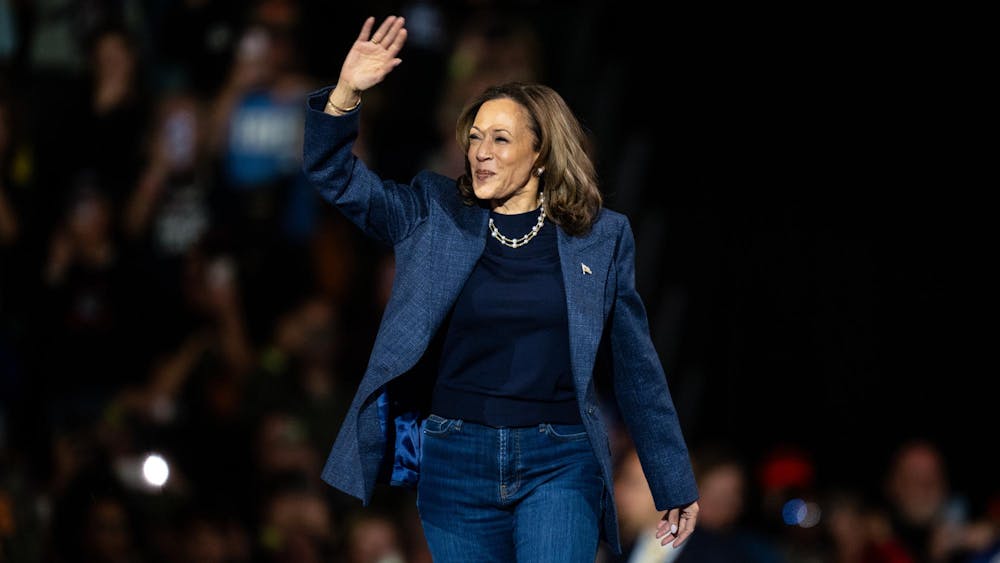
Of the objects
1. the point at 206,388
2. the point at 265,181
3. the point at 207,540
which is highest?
the point at 265,181

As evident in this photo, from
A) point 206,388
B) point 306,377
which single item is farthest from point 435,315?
point 206,388

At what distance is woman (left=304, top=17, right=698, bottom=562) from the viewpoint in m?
3.48

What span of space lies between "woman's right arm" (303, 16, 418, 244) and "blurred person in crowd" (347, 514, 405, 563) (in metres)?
3.31

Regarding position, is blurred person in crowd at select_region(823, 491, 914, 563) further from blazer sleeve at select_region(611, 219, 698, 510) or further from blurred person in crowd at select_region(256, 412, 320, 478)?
blazer sleeve at select_region(611, 219, 698, 510)

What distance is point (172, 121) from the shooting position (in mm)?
7645

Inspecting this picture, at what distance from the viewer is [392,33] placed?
11.3ft

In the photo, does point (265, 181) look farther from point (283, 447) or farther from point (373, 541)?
point (373, 541)

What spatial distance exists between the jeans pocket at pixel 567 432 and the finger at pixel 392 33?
86cm

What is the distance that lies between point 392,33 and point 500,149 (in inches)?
13.2

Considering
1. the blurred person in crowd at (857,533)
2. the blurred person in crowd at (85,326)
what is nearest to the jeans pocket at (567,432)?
the blurred person in crowd at (857,533)

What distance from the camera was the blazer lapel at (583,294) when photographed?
138 inches

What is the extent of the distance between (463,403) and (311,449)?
3607mm

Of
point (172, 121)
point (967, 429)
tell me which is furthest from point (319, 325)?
point (967, 429)

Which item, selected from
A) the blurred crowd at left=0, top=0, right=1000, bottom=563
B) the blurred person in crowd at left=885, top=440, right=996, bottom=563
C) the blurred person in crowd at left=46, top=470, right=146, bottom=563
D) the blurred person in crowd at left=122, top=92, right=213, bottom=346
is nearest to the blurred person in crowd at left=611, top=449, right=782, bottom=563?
the blurred crowd at left=0, top=0, right=1000, bottom=563
